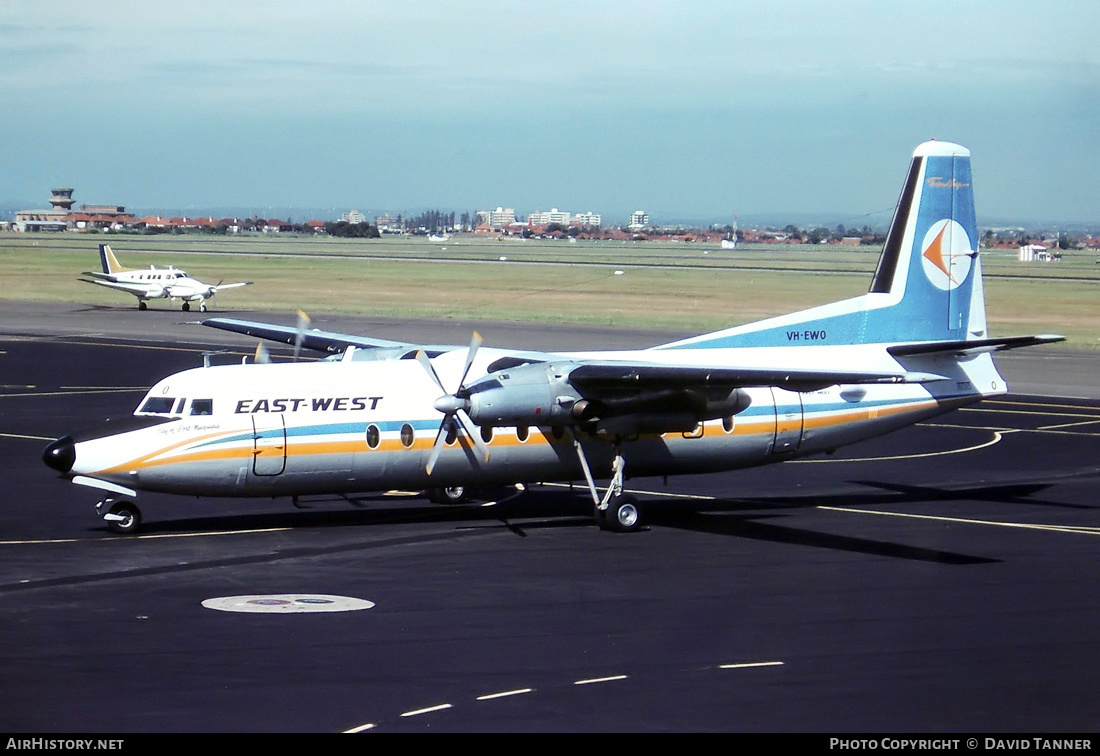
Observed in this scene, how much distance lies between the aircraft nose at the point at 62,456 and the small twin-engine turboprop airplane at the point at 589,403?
0.03 meters

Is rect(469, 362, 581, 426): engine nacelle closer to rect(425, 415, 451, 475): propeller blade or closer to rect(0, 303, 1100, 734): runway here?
rect(425, 415, 451, 475): propeller blade

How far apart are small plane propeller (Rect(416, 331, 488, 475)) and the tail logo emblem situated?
9998 mm

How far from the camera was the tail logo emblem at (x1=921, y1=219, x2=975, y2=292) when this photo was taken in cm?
2755

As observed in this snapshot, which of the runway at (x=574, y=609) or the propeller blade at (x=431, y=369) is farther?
the propeller blade at (x=431, y=369)

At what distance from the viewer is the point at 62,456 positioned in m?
21.8

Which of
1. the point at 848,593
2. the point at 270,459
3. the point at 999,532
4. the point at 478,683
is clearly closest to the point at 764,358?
the point at 999,532

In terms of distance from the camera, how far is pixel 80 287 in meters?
107

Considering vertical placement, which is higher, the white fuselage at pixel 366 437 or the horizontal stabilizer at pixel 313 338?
the horizontal stabilizer at pixel 313 338

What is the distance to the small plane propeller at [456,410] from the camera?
73.5 ft

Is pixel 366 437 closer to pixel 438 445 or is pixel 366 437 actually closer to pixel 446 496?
pixel 438 445

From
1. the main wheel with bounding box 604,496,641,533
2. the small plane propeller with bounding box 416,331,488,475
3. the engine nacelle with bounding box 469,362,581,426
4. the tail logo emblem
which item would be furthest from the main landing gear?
the tail logo emblem

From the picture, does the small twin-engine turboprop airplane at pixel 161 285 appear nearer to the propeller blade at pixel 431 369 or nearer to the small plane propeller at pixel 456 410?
the propeller blade at pixel 431 369

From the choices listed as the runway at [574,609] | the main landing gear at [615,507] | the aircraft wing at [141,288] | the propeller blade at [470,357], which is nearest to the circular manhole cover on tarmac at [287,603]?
the runway at [574,609]
